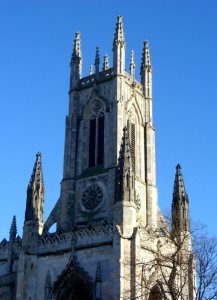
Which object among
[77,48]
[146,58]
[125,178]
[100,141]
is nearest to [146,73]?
[146,58]

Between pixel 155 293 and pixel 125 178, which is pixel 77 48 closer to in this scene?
pixel 125 178

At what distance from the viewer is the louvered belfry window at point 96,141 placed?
49.1m

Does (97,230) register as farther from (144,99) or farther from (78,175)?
(144,99)

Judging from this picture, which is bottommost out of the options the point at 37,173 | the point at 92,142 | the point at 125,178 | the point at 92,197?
the point at 125,178

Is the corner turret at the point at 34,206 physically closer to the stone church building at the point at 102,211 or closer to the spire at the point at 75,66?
the stone church building at the point at 102,211

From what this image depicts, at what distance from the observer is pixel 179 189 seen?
1837 inches

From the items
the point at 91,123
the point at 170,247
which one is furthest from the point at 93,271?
the point at 91,123

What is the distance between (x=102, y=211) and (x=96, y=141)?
6718 mm

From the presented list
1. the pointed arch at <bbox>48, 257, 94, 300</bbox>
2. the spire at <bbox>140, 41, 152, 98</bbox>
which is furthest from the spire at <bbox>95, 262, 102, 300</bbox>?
the spire at <bbox>140, 41, 152, 98</bbox>

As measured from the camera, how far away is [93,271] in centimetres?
3941

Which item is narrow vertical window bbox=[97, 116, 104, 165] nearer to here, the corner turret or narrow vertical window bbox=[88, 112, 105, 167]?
narrow vertical window bbox=[88, 112, 105, 167]

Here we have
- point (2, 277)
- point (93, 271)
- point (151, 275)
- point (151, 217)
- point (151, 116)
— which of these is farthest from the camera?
point (151, 116)

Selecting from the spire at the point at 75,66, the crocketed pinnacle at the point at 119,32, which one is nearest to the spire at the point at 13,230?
the spire at the point at 75,66

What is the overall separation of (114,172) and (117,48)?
11.8 meters
